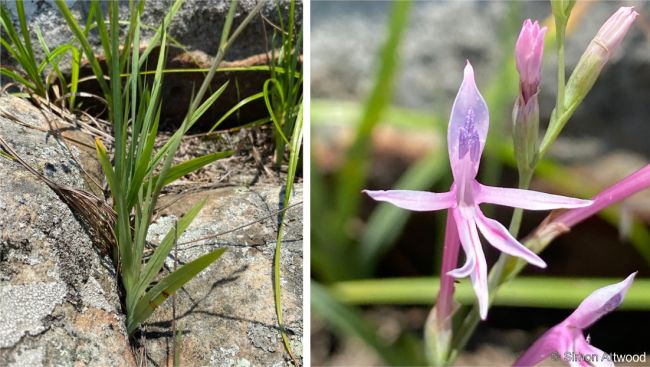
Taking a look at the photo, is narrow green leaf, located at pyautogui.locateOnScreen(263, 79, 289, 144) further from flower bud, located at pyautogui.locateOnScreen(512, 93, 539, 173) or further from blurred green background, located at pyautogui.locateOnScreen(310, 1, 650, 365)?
flower bud, located at pyautogui.locateOnScreen(512, 93, 539, 173)

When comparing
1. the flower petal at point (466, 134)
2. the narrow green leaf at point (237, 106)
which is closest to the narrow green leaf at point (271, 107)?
the narrow green leaf at point (237, 106)

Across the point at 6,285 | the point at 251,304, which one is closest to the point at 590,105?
the point at 251,304

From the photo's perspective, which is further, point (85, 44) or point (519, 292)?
point (519, 292)

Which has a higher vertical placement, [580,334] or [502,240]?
[502,240]

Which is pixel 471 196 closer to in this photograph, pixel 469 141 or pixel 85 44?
pixel 469 141

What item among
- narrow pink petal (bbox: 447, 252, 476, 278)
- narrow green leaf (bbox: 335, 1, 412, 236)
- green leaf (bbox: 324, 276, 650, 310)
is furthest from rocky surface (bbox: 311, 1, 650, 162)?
narrow pink petal (bbox: 447, 252, 476, 278)

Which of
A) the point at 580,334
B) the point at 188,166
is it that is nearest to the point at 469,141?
the point at 580,334

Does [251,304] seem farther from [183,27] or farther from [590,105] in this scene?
[590,105]
